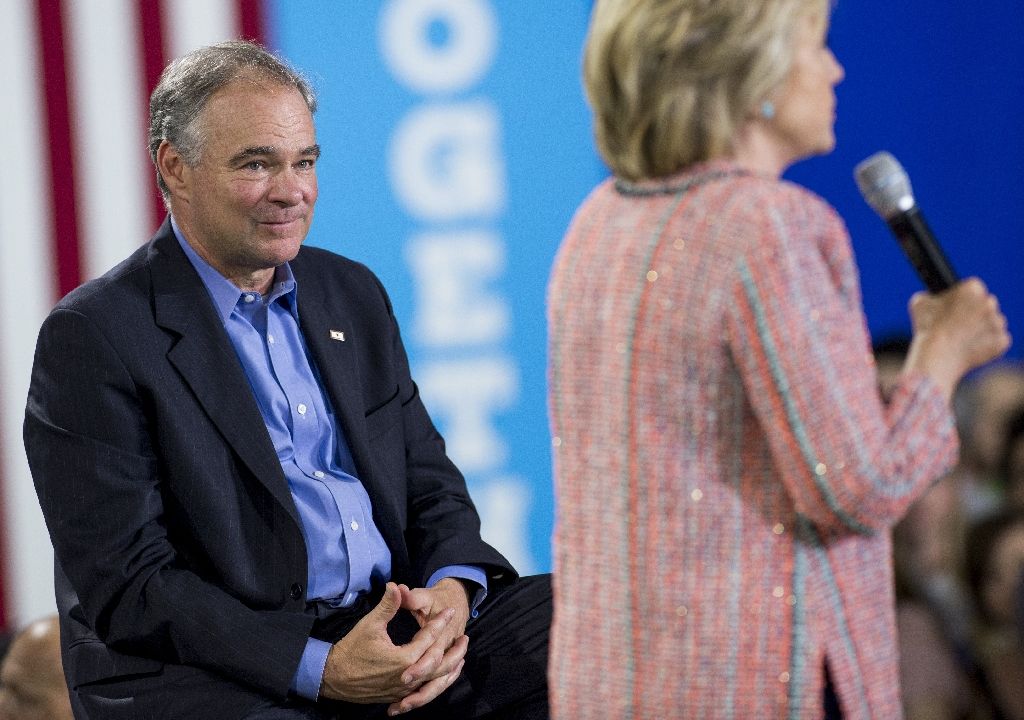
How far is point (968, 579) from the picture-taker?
2959 mm

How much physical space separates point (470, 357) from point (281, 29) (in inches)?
42.7

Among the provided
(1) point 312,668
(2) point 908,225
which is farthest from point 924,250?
(1) point 312,668

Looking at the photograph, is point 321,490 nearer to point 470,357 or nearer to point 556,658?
point 556,658

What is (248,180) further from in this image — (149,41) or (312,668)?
(149,41)

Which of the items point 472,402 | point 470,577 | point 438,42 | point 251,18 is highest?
point 251,18

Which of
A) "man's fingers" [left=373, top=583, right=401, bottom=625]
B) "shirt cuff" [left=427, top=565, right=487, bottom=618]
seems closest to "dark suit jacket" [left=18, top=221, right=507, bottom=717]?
"man's fingers" [left=373, top=583, right=401, bottom=625]

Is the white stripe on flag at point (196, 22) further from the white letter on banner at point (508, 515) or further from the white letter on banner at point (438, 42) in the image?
the white letter on banner at point (508, 515)

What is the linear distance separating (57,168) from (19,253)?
10.0 inches

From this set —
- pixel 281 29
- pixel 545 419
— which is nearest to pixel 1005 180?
pixel 545 419

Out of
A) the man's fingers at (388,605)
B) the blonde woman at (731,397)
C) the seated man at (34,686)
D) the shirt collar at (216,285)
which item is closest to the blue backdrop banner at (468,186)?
the seated man at (34,686)

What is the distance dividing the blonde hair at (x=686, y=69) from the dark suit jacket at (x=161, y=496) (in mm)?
820

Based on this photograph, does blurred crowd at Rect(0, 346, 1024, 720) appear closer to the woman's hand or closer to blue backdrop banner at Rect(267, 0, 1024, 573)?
blue backdrop banner at Rect(267, 0, 1024, 573)

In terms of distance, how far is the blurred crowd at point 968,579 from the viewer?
2674 millimetres

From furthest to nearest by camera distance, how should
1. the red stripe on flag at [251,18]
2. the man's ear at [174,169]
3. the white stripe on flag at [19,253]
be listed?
1. the red stripe on flag at [251,18]
2. the white stripe on flag at [19,253]
3. the man's ear at [174,169]
